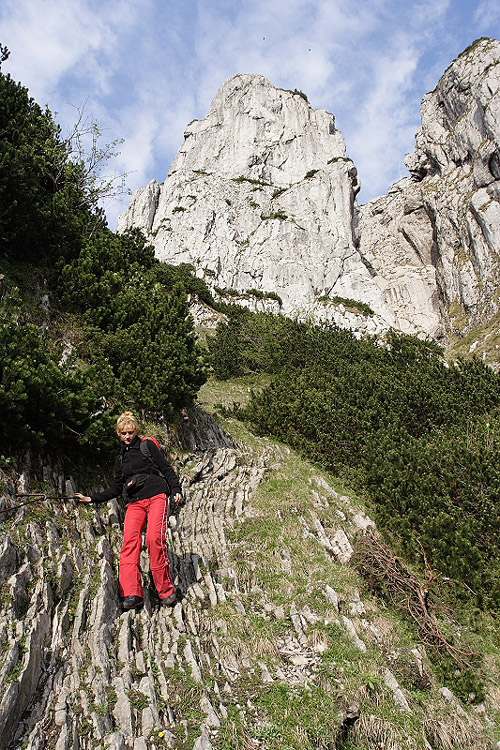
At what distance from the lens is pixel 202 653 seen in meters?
4.73

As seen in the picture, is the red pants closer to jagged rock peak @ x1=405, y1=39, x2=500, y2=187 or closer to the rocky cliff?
the rocky cliff

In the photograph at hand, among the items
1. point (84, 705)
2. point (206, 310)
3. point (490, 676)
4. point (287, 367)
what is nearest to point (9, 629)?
point (84, 705)

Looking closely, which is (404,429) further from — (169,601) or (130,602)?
A: (130,602)

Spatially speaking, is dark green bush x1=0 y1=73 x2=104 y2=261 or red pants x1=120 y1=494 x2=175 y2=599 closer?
red pants x1=120 y1=494 x2=175 y2=599

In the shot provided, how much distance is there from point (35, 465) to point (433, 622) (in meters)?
6.16

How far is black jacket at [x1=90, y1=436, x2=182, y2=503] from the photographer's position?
526 centimetres

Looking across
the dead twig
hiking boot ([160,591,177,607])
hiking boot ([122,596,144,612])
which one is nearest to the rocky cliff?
the dead twig

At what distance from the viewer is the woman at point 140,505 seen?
16.1 feet

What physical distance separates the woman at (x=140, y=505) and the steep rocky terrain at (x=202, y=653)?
262 millimetres

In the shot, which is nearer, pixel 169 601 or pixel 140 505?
pixel 169 601

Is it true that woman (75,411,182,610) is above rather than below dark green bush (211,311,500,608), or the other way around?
below

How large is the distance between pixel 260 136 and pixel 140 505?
68.7m

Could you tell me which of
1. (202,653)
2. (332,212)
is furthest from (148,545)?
(332,212)

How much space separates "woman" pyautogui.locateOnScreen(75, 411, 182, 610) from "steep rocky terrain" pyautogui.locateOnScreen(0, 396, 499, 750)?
26 cm
